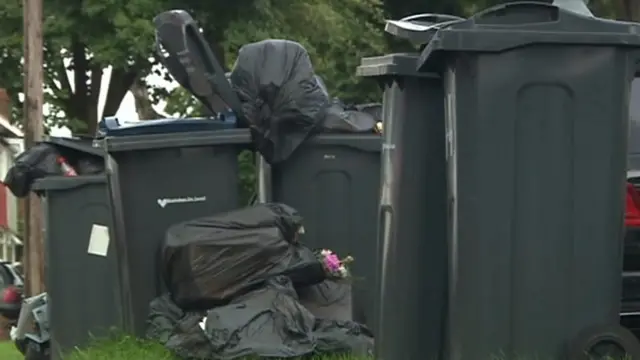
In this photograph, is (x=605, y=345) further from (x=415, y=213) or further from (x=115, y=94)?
(x=115, y=94)

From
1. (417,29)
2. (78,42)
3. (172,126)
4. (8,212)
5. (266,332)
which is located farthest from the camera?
(8,212)

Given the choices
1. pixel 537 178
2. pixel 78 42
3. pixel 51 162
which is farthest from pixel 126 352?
pixel 78 42

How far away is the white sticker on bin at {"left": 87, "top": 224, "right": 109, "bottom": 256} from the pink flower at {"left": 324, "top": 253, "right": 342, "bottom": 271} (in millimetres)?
1787

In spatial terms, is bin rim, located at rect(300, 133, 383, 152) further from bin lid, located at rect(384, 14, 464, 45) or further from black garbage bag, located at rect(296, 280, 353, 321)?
bin lid, located at rect(384, 14, 464, 45)

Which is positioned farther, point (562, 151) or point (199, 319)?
point (199, 319)

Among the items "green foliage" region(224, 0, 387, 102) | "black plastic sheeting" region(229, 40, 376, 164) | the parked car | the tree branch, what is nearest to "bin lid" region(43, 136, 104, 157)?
"black plastic sheeting" region(229, 40, 376, 164)

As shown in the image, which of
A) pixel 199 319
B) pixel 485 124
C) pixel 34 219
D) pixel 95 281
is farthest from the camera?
pixel 34 219

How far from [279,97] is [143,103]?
20535 millimetres

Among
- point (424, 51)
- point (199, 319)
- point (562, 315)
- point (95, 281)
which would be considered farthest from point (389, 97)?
point (95, 281)

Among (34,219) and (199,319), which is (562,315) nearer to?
(199,319)

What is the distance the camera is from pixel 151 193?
8.29 m

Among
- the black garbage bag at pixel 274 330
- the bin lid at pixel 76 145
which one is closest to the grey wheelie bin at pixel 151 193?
the black garbage bag at pixel 274 330

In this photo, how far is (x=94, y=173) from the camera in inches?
388

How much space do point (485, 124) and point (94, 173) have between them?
4899 millimetres
